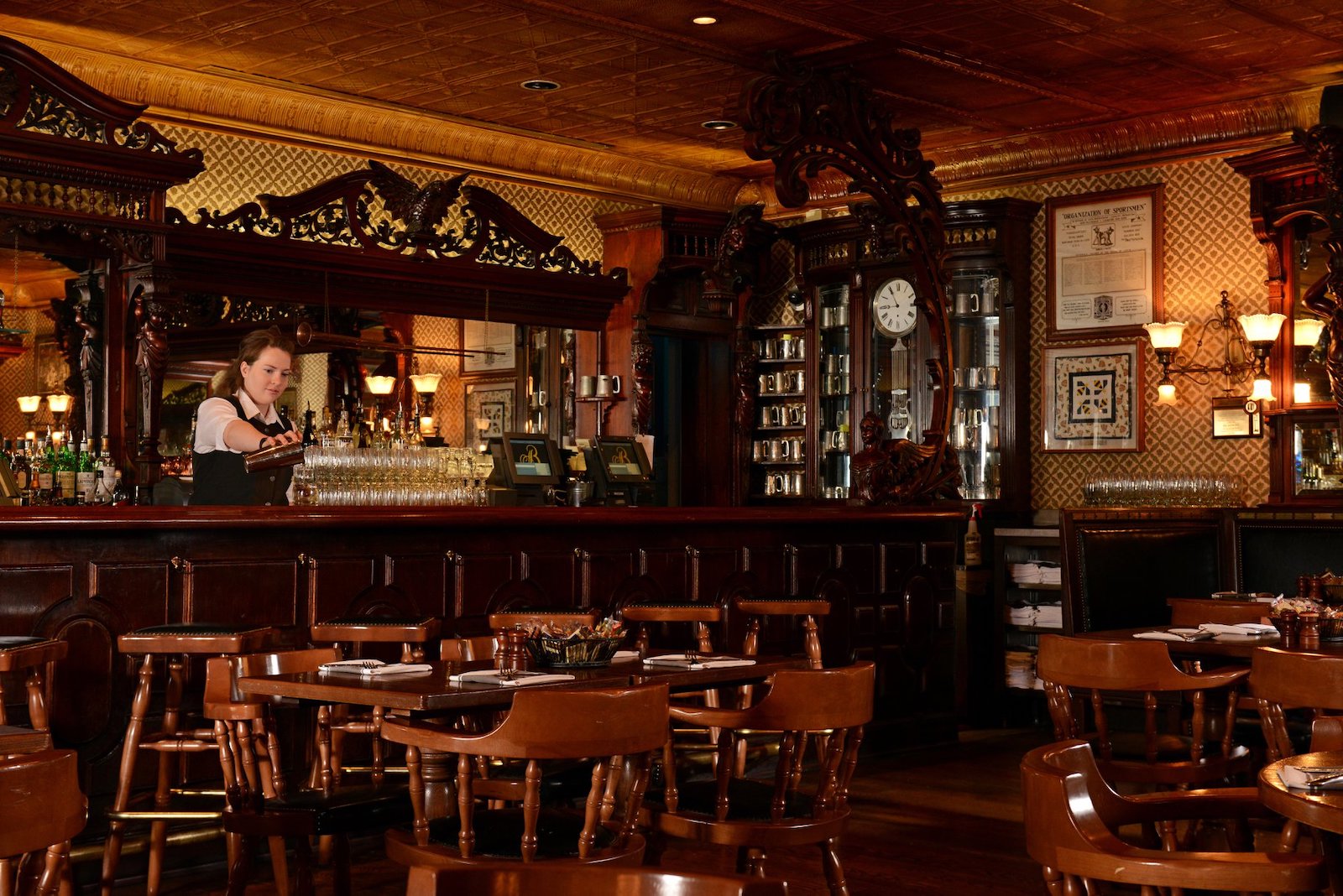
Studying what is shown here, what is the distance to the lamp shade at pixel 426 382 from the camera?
36.0 ft

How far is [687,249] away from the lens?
11352mm

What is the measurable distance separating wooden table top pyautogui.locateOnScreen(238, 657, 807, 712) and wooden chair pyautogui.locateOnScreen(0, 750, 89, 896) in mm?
1498

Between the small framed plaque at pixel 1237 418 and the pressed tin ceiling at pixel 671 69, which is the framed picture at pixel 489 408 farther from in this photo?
the small framed plaque at pixel 1237 418

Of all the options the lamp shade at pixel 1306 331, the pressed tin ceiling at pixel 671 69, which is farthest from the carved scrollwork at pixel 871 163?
the lamp shade at pixel 1306 331

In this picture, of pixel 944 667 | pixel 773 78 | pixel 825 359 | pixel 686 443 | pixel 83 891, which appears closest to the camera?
pixel 83 891

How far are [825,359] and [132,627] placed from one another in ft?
21.6

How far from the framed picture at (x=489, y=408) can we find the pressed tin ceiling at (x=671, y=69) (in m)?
1.54

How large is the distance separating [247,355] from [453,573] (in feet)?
4.66

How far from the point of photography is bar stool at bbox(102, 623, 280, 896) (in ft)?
16.4

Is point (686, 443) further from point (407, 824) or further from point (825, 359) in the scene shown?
point (407, 824)

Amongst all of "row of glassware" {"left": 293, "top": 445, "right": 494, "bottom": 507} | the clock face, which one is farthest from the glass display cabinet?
"row of glassware" {"left": 293, "top": 445, "right": 494, "bottom": 507}

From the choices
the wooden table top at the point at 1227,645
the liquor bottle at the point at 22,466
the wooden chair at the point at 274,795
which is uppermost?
the liquor bottle at the point at 22,466

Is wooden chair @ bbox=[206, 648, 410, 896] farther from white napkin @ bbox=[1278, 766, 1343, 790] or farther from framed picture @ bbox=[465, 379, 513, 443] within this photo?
framed picture @ bbox=[465, 379, 513, 443]

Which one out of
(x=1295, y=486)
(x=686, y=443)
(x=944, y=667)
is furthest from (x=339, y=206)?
(x=1295, y=486)
